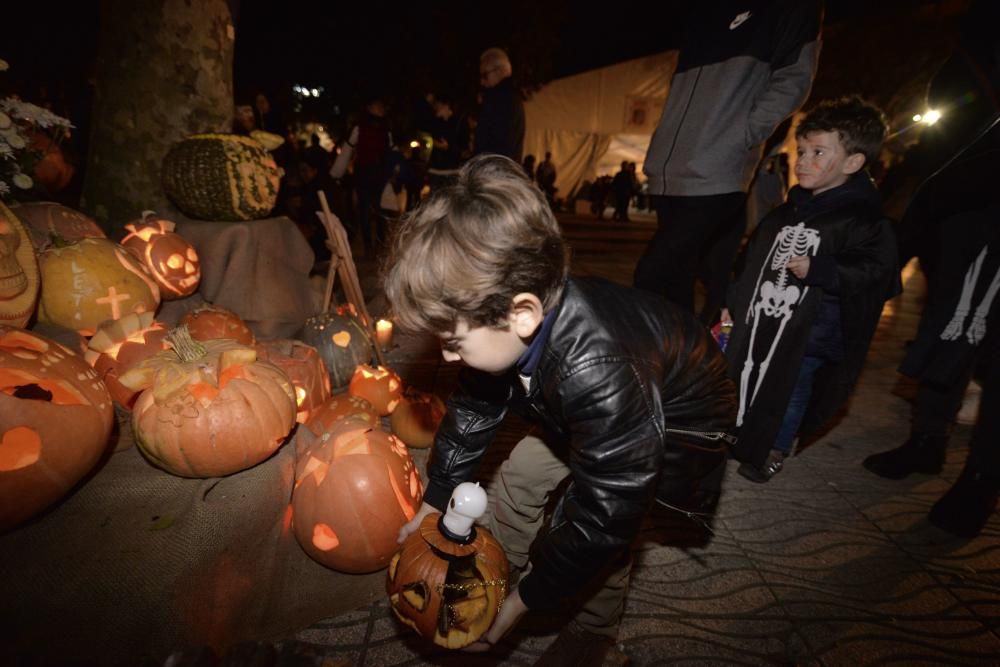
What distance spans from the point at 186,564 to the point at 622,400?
1.70 m

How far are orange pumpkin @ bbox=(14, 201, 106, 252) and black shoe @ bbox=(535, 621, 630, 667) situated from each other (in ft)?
10.6

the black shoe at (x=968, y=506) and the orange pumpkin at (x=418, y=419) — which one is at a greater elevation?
the black shoe at (x=968, y=506)

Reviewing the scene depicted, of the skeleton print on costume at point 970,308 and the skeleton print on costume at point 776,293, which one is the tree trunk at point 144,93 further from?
the skeleton print on costume at point 970,308

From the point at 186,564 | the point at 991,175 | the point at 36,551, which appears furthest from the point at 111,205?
→ the point at 991,175

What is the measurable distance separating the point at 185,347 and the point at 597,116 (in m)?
19.5

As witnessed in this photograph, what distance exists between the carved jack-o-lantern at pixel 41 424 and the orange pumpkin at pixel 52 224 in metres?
1.02

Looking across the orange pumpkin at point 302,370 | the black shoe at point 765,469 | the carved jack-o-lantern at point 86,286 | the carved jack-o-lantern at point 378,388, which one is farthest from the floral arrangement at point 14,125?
the black shoe at point 765,469

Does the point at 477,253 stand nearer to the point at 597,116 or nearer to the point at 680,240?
the point at 680,240

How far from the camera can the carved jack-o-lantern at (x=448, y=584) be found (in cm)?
145

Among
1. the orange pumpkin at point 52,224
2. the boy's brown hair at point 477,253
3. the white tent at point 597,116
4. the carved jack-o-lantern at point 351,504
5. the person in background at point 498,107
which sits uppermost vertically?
the white tent at point 597,116

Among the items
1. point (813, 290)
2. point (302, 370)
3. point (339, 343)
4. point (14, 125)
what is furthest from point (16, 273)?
point (813, 290)

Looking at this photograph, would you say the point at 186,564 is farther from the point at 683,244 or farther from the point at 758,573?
the point at 683,244

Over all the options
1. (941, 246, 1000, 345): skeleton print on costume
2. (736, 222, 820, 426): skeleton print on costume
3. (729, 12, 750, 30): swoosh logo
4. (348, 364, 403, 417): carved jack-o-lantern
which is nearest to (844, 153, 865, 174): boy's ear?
(736, 222, 820, 426): skeleton print on costume

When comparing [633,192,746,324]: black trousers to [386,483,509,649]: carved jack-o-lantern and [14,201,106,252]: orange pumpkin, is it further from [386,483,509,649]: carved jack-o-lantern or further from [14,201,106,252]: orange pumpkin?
[14,201,106,252]: orange pumpkin
